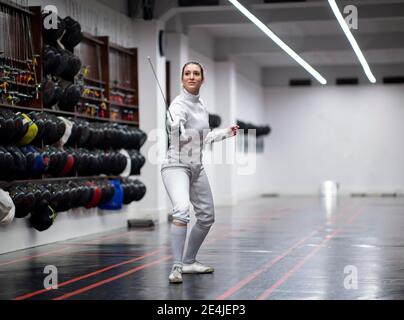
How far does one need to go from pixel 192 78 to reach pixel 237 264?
6.90ft

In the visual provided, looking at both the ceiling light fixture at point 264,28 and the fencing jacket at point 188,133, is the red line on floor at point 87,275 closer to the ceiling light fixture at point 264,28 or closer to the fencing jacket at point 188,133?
the fencing jacket at point 188,133

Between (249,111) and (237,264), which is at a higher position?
(249,111)

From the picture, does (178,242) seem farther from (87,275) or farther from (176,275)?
(87,275)

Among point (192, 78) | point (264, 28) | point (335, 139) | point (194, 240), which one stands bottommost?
point (194, 240)

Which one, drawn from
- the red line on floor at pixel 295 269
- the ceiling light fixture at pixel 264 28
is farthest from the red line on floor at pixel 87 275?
the ceiling light fixture at pixel 264 28

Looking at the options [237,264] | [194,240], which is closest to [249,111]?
[237,264]

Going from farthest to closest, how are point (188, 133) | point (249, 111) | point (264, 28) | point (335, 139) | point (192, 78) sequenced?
point (335, 139), point (249, 111), point (264, 28), point (192, 78), point (188, 133)

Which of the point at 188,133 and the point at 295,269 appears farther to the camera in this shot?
the point at 295,269

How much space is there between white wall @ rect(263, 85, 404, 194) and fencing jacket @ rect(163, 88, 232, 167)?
19982mm

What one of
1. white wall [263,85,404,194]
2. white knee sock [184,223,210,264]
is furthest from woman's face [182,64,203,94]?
white wall [263,85,404,194]

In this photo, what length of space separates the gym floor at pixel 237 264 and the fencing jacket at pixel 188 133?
102 centimetres

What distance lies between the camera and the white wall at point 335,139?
26.5m

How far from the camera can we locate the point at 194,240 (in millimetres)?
7254

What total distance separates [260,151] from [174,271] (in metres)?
19.6
